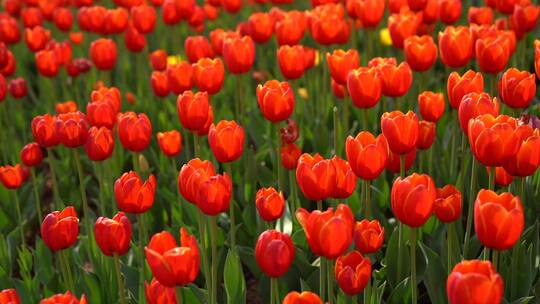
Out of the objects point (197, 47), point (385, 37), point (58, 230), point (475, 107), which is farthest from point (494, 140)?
point (385, 37)

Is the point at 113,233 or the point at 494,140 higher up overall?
the point at 494,140

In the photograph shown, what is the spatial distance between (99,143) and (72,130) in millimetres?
133

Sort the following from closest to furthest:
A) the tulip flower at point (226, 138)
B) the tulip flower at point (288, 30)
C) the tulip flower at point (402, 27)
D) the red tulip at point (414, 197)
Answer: the red tulip at point (414, 197)
the tulip flower at point (226, 138)
the tulip flower at point (402, 27)
the tulip flower at point (288, 30)

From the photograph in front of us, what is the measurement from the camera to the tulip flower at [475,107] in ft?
8.54

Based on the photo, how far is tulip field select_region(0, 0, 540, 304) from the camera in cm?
229

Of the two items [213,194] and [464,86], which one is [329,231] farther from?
[464,86]

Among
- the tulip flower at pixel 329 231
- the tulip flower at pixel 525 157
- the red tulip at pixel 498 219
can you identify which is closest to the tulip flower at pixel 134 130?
the tulip flower at pixel 329 231

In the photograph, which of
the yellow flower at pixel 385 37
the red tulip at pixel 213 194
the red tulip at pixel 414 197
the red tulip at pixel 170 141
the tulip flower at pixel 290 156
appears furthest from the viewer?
the yellow flower at pixel 385 37

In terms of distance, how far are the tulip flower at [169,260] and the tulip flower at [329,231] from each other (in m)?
0.31

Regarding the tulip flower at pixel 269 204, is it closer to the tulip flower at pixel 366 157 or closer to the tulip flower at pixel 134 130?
the tulip flower at pixel 366 157

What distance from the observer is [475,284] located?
5.86 ft

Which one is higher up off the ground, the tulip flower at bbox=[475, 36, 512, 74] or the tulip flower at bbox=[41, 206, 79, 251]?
the tulip flower at bbox=[475, 36, 512, 74]

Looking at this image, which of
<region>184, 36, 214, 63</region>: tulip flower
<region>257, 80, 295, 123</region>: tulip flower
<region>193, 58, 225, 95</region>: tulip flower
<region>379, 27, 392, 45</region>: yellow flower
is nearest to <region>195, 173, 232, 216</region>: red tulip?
<region>257, 80, 295, 123</region>: tulip flower

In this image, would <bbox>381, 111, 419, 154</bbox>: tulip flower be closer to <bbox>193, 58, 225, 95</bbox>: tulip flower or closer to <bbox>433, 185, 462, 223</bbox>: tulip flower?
<bbox>433, 185, 462, 223</bbox>: tulip flower
